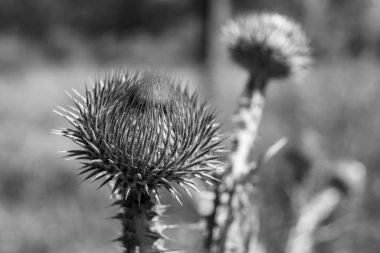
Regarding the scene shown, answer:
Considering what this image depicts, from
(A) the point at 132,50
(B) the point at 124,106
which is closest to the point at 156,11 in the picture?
(A) the point at 132,50

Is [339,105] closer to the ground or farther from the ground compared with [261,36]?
farther from the ground

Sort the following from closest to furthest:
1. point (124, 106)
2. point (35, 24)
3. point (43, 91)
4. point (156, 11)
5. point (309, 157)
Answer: point (124, 106), point (309, 157), point (43, 91), point (35, 24), point (156, 11)

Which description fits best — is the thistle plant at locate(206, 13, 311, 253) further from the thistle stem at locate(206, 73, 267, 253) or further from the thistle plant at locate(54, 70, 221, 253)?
the thistle plant at locate(54, 70, 221, 253)

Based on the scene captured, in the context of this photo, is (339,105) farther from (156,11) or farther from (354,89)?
(156,11)

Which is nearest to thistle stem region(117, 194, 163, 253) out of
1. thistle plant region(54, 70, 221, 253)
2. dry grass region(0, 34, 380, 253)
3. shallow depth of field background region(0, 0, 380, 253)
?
thistle plant region(54, 70, 221, 253)

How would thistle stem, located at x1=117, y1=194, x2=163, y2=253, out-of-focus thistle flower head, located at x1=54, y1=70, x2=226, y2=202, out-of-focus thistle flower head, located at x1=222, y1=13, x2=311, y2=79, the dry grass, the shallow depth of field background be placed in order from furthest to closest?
the shallow depth of field background → the dry grass → out-of-focus thistle flower head, located at x1=222, y1=13, x2=311, y2=79 → thistle stem, located at x1=117, y1=194, x2=163, y2=253 → out-of-focus thistle flower head, located at x1=54, y1=70, x2=226, y2=202

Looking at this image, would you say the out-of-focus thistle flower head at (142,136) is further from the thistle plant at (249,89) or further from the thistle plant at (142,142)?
the thistle plant at (249,89)

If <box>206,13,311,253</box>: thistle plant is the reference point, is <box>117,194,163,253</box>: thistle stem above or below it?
below

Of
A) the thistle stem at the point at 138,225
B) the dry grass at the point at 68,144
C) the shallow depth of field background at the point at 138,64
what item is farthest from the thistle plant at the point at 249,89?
the dry grass at the point at 68,144
